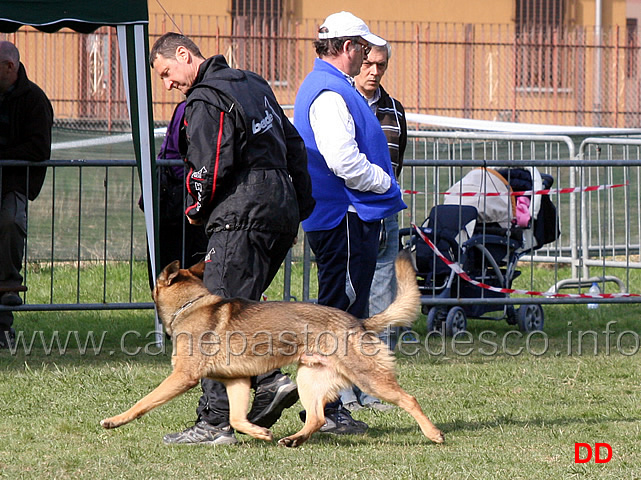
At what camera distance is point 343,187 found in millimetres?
4746

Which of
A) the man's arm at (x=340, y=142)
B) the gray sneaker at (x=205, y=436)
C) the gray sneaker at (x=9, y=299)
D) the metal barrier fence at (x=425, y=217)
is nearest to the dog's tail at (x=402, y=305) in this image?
the man's arm at (x=340, y=142)

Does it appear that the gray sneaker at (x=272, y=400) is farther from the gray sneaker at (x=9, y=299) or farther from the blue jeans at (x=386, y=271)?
the gray sneaker at (x=9, y=299)

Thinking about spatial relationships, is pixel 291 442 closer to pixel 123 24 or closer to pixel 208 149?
pixel 208 149

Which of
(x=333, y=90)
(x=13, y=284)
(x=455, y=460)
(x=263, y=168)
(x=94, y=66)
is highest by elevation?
(x=94, y=66)

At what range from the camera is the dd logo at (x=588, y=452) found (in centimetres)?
409

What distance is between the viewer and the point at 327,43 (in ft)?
15.5

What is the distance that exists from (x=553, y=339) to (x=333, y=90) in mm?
4040

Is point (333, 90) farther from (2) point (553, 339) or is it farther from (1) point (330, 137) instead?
(2) point (553, 339)

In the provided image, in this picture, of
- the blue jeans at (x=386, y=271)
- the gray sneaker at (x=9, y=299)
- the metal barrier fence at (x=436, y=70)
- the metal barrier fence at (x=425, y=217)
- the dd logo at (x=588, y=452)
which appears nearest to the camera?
the dd logo at (x=588, y=452)

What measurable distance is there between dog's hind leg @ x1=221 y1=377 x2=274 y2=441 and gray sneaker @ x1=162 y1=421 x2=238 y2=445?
0.42 ft

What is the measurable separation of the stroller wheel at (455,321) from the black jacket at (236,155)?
12.0ft

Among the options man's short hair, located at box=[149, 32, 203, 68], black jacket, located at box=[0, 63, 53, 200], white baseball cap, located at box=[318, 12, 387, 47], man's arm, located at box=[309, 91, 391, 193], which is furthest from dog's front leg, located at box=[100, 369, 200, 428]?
black jacket, located at box=[0, 63, 53, 200]

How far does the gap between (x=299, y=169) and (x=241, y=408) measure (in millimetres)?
1164

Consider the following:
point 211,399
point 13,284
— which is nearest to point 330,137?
point 211,399
